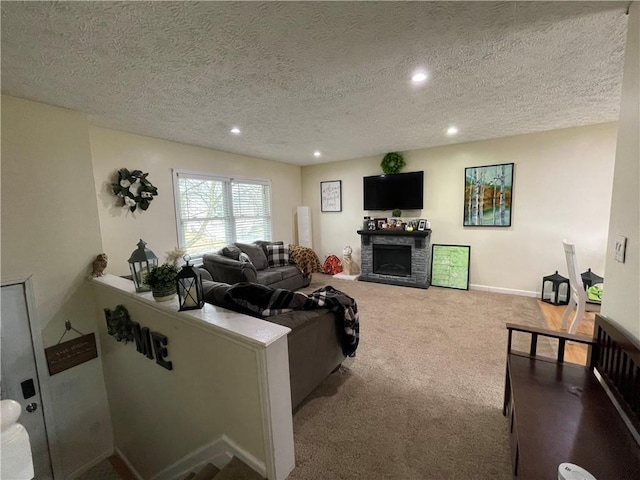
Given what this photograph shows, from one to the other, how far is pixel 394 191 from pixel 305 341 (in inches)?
152

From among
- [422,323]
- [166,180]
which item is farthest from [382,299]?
[166,180]

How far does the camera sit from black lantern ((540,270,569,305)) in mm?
3711

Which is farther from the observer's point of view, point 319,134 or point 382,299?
point 382,299

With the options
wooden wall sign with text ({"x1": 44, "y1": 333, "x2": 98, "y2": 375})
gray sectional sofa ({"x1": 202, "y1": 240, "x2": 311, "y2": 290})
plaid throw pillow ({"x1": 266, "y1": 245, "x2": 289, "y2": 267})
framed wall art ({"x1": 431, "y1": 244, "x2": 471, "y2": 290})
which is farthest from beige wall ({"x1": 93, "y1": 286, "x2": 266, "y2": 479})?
framed wall art ({"x1": 431, "y1": 244, "x2": 471, "y2": 290})

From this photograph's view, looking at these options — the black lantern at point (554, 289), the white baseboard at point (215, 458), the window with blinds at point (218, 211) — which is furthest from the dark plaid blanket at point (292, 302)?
the black lantern at point (554, 289)

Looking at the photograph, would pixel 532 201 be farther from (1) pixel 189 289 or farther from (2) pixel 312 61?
(1) pixel 189 289

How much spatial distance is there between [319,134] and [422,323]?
109 inches

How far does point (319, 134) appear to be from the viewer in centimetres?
358

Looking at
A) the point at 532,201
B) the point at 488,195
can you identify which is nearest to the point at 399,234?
the point at 488,195

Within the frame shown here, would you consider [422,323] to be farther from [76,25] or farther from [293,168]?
[293,168]

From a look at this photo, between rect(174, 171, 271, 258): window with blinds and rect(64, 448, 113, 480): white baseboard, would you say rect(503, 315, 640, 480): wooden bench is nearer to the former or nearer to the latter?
rect(64, 448, 113, 480): white baseboard

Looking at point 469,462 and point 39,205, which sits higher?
point 39,205

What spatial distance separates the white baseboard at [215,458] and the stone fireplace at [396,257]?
390cm

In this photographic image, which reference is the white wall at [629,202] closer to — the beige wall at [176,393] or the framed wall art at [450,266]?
the beige wall at [176,393]
